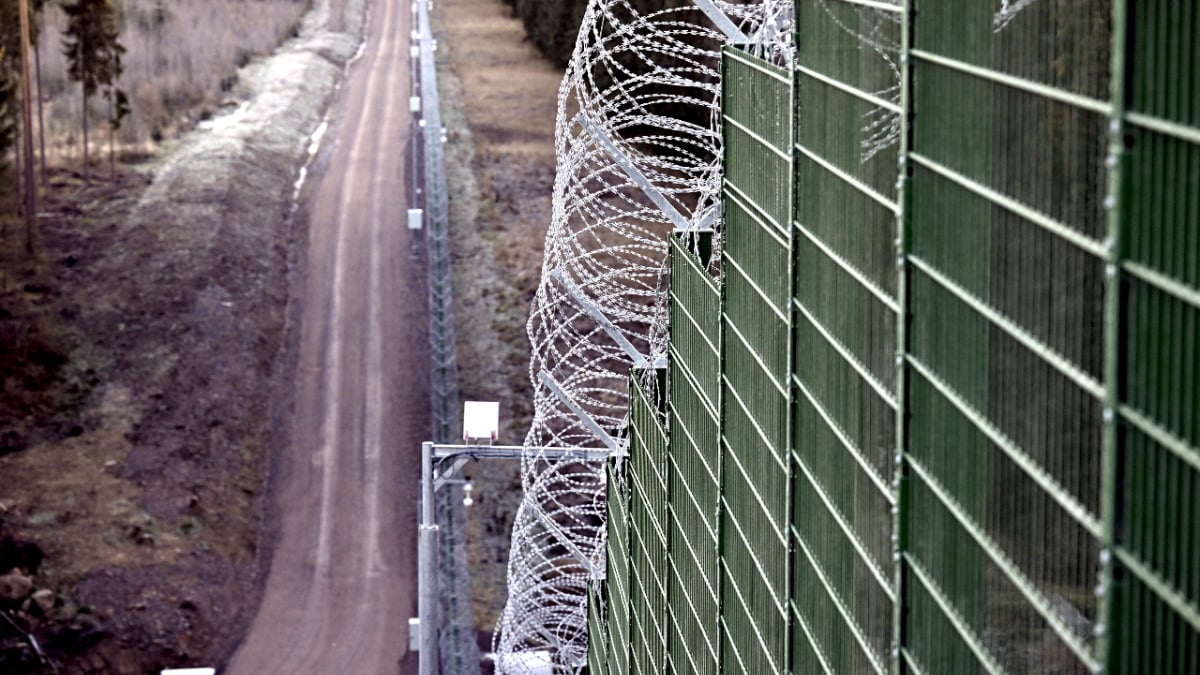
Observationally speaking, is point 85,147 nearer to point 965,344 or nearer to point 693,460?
point 693,460

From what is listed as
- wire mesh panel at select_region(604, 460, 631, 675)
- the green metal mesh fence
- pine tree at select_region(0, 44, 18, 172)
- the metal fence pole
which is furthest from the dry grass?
the green metal mesh fence

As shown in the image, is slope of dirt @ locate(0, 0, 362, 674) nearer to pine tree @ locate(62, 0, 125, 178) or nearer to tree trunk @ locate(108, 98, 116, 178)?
tree trunk @ locate(108, 98, 116, 178)

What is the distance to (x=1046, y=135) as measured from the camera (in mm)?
5137

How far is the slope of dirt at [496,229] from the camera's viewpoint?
99.3 feet

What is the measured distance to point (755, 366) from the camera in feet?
30.6

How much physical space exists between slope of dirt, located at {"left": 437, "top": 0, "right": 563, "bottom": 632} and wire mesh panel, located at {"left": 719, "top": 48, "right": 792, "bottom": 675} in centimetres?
1709

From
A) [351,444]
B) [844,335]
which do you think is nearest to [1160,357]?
[844,335]

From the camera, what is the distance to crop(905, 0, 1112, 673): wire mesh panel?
4.98 m

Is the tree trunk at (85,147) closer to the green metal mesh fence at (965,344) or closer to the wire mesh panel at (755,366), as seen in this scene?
the wire mesh panel at (755,366)

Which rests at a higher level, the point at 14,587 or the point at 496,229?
the point at 496,229

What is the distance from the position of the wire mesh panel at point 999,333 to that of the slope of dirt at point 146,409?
2198 cm

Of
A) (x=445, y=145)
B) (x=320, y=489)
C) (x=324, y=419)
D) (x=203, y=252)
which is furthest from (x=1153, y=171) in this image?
(x=445, y=145)

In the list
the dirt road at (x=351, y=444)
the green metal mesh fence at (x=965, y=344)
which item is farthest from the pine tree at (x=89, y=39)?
the green metal mesh fence at (x=965, y=344)

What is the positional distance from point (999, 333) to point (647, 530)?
8489 millimetres
